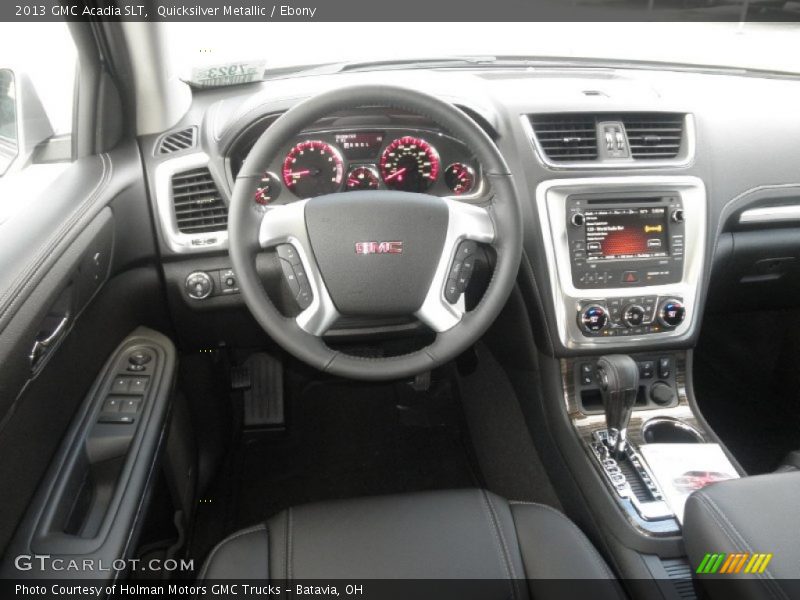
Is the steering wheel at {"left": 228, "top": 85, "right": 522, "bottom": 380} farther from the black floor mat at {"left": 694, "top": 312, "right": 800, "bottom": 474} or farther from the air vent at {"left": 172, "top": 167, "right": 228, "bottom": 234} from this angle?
the black floor mat at {"left": 694, "top": 312, "right": 800, "bottom": 474}

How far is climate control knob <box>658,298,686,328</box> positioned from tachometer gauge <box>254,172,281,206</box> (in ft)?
3.51

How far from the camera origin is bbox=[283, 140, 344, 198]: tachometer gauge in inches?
65.7

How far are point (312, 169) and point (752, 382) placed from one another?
1.93 metres

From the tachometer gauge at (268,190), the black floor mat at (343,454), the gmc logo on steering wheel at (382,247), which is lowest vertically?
the black floor mat at (343,454)

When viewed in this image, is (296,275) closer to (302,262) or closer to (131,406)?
(302,262)

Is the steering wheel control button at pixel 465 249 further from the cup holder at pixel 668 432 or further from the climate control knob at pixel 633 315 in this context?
the cup holder at pixel 668 432

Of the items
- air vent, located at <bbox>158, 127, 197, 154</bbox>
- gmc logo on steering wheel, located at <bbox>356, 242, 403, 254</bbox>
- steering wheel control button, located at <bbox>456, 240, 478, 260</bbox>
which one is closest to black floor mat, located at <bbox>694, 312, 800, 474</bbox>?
steering wheel control button, located at <bbox>456, 240, 478, 260</bbox>

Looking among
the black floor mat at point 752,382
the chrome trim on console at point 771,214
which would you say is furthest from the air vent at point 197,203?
the black floor mat at point 752,382

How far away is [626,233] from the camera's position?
5.98ft


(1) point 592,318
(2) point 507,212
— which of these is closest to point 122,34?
(2) point 507,212

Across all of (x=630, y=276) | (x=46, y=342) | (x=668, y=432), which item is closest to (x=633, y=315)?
(x=630, y=276)

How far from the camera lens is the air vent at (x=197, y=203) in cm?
175

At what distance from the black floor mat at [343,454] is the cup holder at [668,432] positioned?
2.22ft
